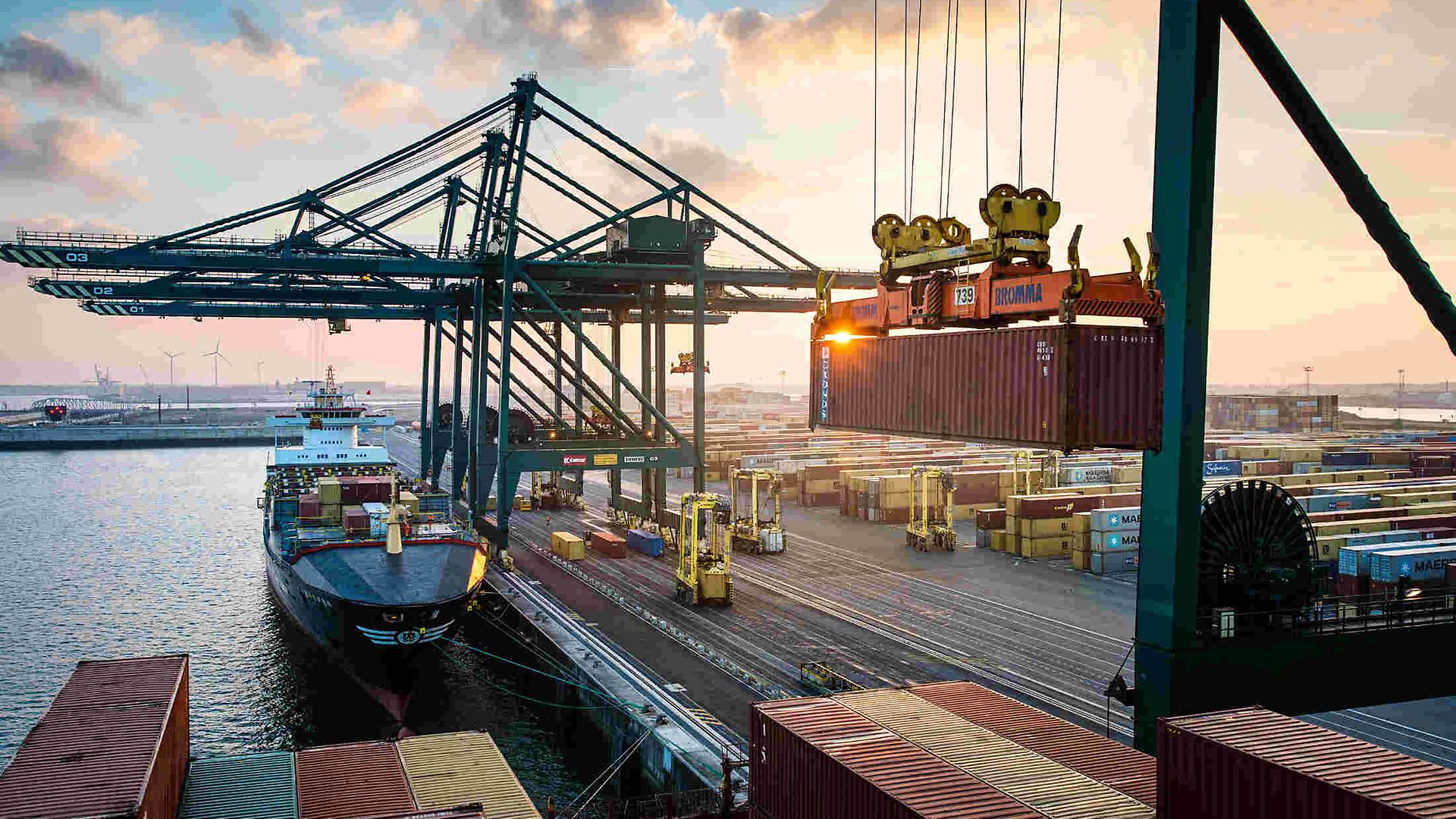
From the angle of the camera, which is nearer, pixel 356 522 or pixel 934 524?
pixel 356 522

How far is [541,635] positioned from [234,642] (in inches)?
535

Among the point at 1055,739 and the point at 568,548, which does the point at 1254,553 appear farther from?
the point at 568,548

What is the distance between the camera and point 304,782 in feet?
50.0

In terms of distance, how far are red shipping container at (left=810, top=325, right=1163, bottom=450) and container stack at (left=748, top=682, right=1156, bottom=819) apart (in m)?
5.23

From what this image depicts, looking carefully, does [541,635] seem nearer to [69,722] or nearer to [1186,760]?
→ [69,722]

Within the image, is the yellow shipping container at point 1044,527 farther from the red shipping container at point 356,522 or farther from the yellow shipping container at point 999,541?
the red shipping container at point 356,522

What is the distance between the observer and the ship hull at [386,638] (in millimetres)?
27953

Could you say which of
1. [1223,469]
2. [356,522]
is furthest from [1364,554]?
[356,522]

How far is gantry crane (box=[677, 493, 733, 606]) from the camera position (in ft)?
119

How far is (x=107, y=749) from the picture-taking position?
1429 centimetres

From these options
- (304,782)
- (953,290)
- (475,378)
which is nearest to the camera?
(304,782)

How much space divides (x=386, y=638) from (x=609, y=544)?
67.3ft

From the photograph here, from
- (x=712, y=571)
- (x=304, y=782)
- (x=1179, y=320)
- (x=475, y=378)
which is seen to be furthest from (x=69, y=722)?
(x=475, y=378)

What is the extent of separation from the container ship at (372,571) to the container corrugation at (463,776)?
11.4m
